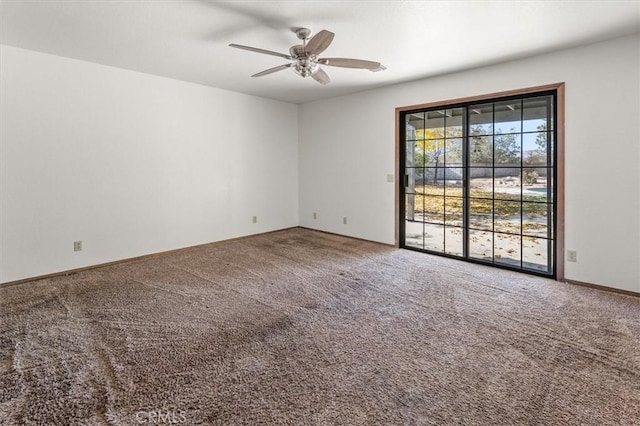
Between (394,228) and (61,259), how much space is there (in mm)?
4381

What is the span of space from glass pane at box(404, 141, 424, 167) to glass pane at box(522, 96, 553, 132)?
1334 millimetres

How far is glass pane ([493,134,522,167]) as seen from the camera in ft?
12.6

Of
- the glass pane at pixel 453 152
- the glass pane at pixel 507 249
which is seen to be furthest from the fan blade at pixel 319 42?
the glass pane at pixel 507 249

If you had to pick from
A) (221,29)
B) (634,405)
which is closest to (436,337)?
(634,405)

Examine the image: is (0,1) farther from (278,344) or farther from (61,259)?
(278,344)

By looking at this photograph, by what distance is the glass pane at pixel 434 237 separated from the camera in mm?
4660

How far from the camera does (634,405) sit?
1.69 metres

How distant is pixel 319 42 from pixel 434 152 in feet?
8.66

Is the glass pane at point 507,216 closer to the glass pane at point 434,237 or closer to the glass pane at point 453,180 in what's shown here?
the glass pane at point 453,180

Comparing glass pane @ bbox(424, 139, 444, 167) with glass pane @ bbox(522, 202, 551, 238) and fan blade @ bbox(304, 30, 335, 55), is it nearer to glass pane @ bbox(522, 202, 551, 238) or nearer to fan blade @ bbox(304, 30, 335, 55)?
glass pane @ bbox(522, 202, 551, 238)

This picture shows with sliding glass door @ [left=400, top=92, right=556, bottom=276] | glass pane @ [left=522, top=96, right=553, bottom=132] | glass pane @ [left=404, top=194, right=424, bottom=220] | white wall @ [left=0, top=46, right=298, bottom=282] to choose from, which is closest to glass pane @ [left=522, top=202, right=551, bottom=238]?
sliding glass door @ [left=400, top=92, right=556, bottom=276]

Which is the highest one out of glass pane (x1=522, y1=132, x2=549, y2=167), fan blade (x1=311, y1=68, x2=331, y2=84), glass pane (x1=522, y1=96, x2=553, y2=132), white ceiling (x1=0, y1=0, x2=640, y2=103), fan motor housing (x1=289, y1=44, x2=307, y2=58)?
white ceiling (x1=0, y1=0, x2=640, y2=103)

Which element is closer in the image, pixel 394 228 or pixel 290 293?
pixel 290 293

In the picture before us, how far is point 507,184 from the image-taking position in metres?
3.97
